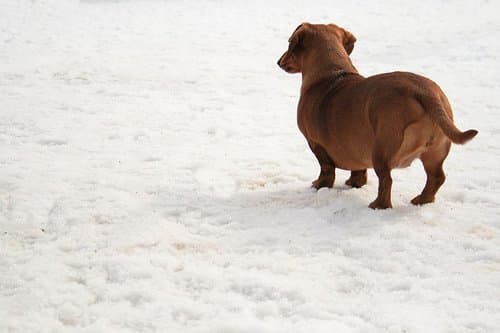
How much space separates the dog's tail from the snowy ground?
60 centimetres

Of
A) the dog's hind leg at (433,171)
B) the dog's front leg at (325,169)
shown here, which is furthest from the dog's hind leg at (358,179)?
the dog's hind leg at (433,171)

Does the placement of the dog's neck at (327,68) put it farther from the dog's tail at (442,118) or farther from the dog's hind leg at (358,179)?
the dog's tail at (442,118)

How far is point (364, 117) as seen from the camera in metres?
3.36

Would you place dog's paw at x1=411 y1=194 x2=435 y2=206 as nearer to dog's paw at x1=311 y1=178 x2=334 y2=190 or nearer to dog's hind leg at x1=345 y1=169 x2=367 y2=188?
dog's hind leg at x1=345 y1=169 x2=367 y2=188

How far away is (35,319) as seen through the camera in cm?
235

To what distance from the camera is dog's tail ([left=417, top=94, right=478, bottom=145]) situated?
9.34 feet

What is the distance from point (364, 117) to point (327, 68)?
79 cm

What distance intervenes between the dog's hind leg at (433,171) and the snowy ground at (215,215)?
8 centimetres

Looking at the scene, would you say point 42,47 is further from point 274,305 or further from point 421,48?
point 274,305

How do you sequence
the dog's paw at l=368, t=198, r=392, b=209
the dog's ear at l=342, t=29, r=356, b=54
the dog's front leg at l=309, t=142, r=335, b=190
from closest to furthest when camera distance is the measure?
the dog's paw at l=368, t=198, r=392, b=209
the dog's front leg at l=309, t=142, r=335, b=190
the dog's ear at l=342, t=29, r=356, b=54

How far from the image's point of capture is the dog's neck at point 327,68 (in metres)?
3.97

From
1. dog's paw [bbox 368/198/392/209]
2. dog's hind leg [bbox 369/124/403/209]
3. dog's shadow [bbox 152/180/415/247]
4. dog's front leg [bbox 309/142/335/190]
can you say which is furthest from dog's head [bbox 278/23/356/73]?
dog's paw [bbox 368/198/392/209]

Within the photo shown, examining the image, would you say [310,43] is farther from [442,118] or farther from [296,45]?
[442,118]

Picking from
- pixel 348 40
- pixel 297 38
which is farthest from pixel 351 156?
pixel 348 40
